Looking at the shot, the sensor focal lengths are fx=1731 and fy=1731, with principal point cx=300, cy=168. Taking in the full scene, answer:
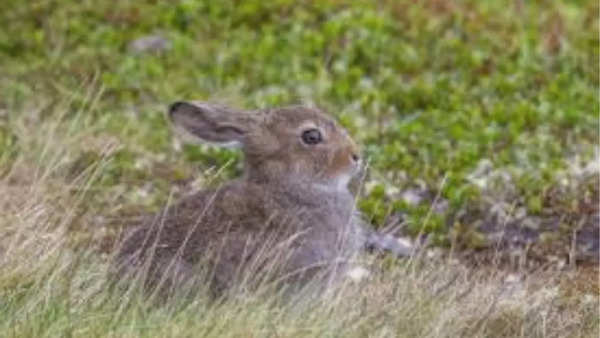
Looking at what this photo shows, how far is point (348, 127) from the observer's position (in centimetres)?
1394

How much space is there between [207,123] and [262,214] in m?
0.81

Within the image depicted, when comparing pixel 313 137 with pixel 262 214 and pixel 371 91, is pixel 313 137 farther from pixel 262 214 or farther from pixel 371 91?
pixel 371 91

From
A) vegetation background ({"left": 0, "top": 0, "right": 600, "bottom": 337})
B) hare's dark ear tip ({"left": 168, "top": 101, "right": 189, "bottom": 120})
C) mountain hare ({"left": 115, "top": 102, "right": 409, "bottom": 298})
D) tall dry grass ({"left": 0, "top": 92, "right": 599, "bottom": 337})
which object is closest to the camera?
tall dry grass ({"left": 0, "top": 92, "right": 599, "bottom": 337})

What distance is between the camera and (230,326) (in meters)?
8.26

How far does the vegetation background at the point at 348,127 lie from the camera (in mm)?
8820

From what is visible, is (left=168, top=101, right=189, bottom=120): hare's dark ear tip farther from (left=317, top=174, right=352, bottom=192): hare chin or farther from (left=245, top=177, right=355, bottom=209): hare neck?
(left=317, top=174, right=352, bottom=192): hare chin

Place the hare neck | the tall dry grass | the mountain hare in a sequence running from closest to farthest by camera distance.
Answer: the tall dry grass < the mountain hare < the hare neck

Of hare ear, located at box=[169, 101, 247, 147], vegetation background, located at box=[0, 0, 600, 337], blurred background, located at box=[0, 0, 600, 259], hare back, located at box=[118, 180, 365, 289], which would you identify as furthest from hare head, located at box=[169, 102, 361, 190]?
blurred background, located at box=[0, 0, 600, 259]

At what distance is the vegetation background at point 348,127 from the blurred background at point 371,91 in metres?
0.02

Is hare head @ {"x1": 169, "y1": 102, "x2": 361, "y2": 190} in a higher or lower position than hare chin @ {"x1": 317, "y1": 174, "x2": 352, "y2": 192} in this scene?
higher

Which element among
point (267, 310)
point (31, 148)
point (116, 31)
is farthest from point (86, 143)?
point (267, 310)

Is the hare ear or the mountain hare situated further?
the hare ear

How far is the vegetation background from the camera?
347 inches

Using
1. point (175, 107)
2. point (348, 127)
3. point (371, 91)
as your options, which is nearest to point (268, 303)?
point (175, 107)
